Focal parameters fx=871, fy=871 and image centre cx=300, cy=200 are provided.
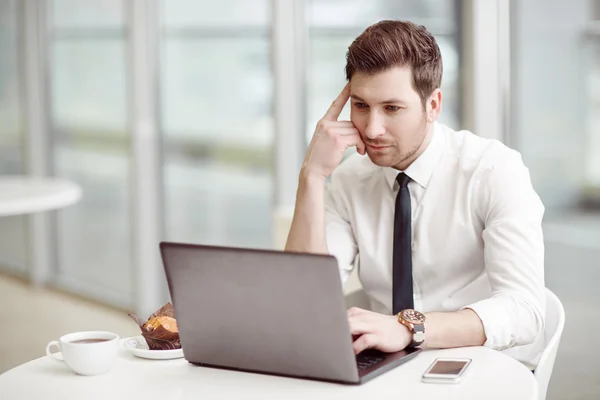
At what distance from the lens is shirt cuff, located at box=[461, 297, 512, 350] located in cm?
179

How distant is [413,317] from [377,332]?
4.2 inches

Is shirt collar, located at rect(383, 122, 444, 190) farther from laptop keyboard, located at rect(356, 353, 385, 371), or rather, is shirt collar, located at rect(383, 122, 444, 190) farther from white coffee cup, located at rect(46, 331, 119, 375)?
white coffee cup, located at rect(46, 331, 119, 375)

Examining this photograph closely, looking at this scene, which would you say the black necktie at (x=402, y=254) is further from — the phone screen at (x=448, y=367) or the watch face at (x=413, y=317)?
the phone screen at (x=448, y=367)

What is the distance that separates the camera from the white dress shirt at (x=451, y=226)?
6.37 ft

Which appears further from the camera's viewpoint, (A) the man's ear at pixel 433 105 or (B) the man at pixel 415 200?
(A) the man's ear at pixel 433 105

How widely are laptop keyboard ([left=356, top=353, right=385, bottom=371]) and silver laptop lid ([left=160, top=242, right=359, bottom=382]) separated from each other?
3.4 inches

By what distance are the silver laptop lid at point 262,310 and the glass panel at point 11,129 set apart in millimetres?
4548

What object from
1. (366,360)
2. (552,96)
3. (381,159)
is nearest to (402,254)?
(381,159)

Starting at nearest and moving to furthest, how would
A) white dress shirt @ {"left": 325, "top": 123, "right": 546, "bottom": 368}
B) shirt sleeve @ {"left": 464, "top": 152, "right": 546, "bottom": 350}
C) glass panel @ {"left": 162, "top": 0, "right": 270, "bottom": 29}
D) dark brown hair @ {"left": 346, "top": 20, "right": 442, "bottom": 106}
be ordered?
shirt sleeve @ {"left": 464, "top": 152, "right": 546, "bottom": 350} → white dress shirt @ {"left": 325, "top": 123, "right": 546, "bottom": 368} → dark brown hair @ {"left": 346, "top": 20, "right": 442, "bottom": 106} → glass panel @ {"left": 162, "top": 0, "right": 270, "bottom": 29}

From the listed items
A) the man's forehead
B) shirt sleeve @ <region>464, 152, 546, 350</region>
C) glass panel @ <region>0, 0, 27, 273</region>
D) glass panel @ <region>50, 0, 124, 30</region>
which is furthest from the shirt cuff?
glass panel @ <region>0, 0, 27, 273</region>

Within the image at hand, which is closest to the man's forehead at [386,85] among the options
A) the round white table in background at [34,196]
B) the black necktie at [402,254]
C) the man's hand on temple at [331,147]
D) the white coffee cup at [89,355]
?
the man's hand on temple at [331,147]

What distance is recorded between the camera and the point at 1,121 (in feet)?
19.3

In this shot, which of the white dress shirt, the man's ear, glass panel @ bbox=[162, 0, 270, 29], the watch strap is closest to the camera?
the watch strap

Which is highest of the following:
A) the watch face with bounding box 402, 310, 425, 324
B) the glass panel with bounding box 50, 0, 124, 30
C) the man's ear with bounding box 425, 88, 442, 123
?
the glass panel with bounding box 50, 0, 124, 30
